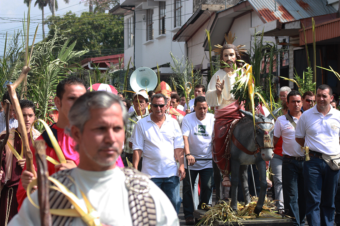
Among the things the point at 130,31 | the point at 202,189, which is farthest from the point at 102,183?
the point at 130,31

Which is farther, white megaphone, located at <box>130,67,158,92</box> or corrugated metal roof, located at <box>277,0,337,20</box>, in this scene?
corrugated metal roof, located at <box>277,0,337,20</box>

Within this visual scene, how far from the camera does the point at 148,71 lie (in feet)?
42.1

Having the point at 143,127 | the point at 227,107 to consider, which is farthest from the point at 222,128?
the point at 143,127

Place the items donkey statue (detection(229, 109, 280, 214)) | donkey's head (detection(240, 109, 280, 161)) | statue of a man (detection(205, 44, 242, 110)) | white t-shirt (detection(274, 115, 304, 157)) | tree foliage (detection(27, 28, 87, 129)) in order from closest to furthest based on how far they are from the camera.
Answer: donkey's head (detection(240, 109, 280, 161))
donkey statue (detection(229, 109, 280, 214))
statue of a man (detection(205, 44, 242, 110))
white t-shirt (detection(274, 115, 304, 157))
tree foliage (detection(27, 28, 87, 129))

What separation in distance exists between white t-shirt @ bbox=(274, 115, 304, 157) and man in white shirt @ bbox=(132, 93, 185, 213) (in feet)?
6.00

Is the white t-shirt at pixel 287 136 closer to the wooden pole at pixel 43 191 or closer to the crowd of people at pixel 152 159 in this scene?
the crowd of people at pixel 152 159

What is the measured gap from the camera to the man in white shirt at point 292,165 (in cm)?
736

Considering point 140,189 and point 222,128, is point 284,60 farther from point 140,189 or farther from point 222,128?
point 140,189


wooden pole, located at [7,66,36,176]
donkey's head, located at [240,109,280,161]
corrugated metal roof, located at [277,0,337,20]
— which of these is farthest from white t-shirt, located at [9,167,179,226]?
corrugated metal roof, located at [277,0,337,20]

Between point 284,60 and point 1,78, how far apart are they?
10.3 metres

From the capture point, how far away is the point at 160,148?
6.97 m

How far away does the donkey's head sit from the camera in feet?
20.6

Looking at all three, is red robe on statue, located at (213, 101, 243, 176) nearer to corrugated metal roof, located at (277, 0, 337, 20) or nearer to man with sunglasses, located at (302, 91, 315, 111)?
man with sunglasses, located at (302, 91, 315, 111)

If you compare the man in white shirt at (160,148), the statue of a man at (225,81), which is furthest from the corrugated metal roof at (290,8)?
the man in white shirt at (160,148)
